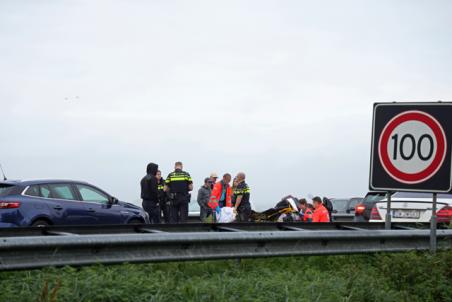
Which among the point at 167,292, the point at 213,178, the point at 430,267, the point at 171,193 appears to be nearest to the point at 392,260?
the point at 430,267

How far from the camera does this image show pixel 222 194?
2442 centimetres

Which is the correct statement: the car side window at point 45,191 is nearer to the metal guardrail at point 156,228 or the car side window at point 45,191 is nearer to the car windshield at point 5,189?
the car windshield at point 5,189

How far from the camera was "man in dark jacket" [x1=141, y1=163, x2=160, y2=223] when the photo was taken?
920 inches

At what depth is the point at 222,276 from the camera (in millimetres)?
8273

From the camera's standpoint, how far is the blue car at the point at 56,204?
18625mm

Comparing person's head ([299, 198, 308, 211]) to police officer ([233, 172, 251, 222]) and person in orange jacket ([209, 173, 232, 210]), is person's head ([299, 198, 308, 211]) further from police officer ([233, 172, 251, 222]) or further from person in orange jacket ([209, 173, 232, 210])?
person in orange jacket ([209, 173, 232, 210])

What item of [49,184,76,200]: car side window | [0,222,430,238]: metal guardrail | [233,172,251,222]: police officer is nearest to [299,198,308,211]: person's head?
[233,172,251,222]: police officer

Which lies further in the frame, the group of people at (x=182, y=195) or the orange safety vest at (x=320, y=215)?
the group of people at (x=182, y=195)

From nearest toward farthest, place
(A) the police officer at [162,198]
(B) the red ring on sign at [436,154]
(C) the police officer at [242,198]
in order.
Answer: (B) the red ring on sign at [436,154] < (C) the police officer at [242,198] < (A) the police officer at [162,198]

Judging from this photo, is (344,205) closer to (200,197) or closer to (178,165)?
(200,197)

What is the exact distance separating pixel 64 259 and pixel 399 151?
3.43 m

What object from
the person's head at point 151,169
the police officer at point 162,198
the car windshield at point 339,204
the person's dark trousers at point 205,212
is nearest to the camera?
the person's head at point 151,169

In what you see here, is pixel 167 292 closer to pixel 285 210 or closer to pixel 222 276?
pixel 222 276

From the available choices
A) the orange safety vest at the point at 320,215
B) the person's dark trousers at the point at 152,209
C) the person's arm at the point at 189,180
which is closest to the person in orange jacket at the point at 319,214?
the orange safety vest at the point at 320,215
